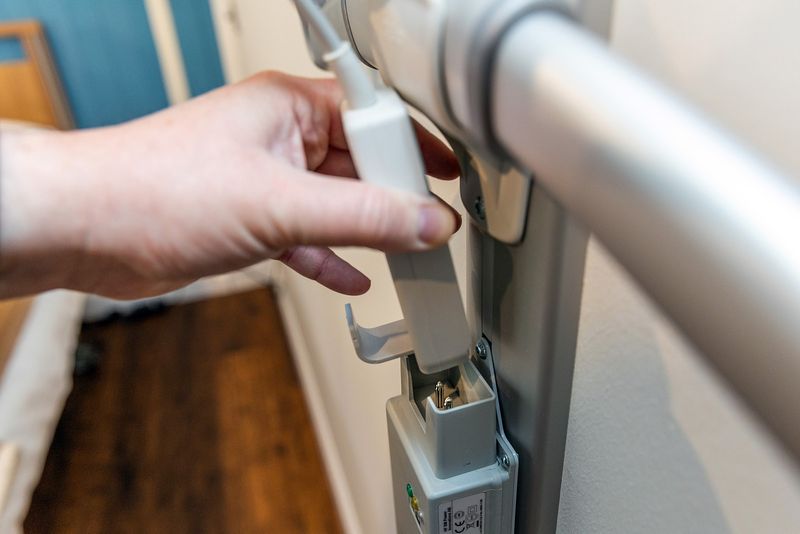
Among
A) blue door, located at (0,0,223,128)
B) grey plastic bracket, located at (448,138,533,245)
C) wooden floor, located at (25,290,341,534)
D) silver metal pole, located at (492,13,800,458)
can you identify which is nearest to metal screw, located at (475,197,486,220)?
grey plastic bracket, located at (448,138,533,245)

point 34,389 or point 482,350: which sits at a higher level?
point 482,350

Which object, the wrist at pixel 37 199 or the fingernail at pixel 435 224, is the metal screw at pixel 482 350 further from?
the wrist at pixel 37 199

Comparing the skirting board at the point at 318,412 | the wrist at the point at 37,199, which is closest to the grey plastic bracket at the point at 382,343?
the wrist at the point at 37,199

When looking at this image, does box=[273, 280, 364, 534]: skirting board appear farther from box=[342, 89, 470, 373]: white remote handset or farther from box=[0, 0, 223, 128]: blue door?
box=[342, 89, 470, 373]: white remote handset

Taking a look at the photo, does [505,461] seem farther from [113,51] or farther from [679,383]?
[113,51]

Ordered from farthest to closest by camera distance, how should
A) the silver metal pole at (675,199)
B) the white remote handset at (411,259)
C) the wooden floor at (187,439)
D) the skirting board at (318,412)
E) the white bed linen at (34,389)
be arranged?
the wooden floor at (187,439) → the skirting board at (318,412) → the white bed linen at (34,389) → the white remote handset at (411,259) → the silver metal pole at (675,199)

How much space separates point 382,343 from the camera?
0.34m

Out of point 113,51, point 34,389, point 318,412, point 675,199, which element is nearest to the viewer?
point 675,199

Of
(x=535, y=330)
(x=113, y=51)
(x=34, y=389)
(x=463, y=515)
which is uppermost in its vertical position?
(x=535, y=330)

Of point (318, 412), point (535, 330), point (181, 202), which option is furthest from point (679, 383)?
point (318, 412)

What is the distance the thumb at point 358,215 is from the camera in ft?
0.80

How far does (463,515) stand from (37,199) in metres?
0.26

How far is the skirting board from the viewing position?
1.26m

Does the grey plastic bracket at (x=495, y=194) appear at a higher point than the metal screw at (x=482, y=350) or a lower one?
higher
